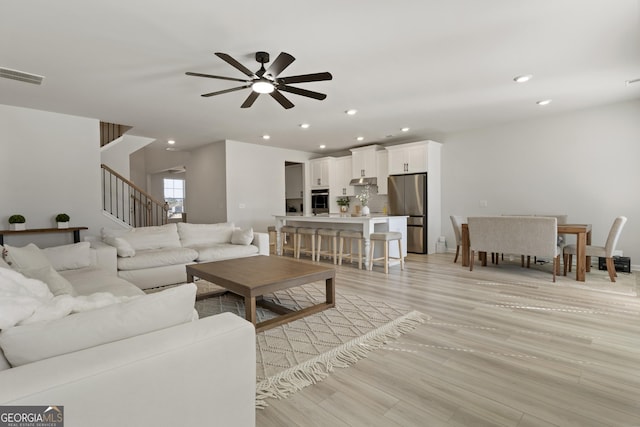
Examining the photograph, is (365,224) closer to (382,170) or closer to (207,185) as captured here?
(382,170)

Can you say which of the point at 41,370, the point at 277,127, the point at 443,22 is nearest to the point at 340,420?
the point at 41,370

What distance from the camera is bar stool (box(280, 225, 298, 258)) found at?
6.22 m

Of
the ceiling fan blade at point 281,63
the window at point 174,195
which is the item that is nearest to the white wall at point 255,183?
the ceiling fan blade at point 281,63

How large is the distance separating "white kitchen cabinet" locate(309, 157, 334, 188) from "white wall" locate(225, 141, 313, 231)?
0.65 meters

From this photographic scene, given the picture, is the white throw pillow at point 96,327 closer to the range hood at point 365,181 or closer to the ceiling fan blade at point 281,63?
the ceiling fan blade at point 281,63

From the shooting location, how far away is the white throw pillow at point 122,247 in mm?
3785

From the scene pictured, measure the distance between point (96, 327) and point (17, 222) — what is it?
16.7 feet

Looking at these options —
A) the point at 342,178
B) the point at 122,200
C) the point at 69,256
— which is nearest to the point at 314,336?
the point at 69,256

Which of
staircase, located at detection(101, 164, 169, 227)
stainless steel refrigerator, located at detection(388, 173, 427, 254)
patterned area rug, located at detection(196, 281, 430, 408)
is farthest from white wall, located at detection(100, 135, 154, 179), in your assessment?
stainless steel refrigerator, located at detection(388, 173, 427, 254)

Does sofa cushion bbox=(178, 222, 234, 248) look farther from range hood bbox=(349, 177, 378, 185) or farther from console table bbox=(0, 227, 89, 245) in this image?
range hood bbox=(349, 177, 378, 185)

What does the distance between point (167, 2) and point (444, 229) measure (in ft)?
21.2

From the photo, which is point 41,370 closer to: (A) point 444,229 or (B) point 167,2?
(B) point 167,2

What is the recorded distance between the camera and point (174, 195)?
38.5ft

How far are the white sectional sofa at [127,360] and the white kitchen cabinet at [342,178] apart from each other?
23.8ft
